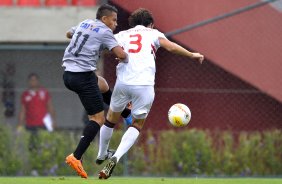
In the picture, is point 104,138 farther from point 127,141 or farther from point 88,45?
point 88,45

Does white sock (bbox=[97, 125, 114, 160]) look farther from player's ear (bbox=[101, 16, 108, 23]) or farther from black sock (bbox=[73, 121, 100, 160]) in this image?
player's ear (bbox=[101, 16, 108, 23])

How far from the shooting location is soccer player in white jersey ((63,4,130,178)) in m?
12.3

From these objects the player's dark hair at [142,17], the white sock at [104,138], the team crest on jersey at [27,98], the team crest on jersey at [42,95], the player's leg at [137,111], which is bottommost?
the team crest on jersey at [27,98]

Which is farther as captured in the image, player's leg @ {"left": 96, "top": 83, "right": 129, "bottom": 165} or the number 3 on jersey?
player's leg @ {"left": 96, "top": 83, "right": 129, "bottom": 165}

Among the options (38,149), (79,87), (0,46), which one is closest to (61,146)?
(38,149)

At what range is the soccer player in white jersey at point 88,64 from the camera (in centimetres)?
1226

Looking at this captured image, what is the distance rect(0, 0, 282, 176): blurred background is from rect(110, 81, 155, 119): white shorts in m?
3.79

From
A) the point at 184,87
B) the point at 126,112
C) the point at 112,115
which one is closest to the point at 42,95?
the point at 184,87

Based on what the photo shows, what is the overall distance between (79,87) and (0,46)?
194 inches

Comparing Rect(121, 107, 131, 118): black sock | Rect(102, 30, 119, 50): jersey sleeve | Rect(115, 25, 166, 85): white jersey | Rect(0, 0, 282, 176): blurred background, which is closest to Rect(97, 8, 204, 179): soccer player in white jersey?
Rect(115, 25, 166, 85): white jersey

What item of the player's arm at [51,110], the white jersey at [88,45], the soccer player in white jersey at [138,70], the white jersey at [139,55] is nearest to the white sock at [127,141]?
the soccer player in white jersey at [138,70]

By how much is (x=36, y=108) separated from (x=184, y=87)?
Result: 2511 millimetres

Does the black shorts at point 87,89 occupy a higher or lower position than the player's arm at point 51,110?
higher

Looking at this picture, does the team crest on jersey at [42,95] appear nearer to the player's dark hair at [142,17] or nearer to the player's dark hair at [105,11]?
the player's dark hair at [142,17]
